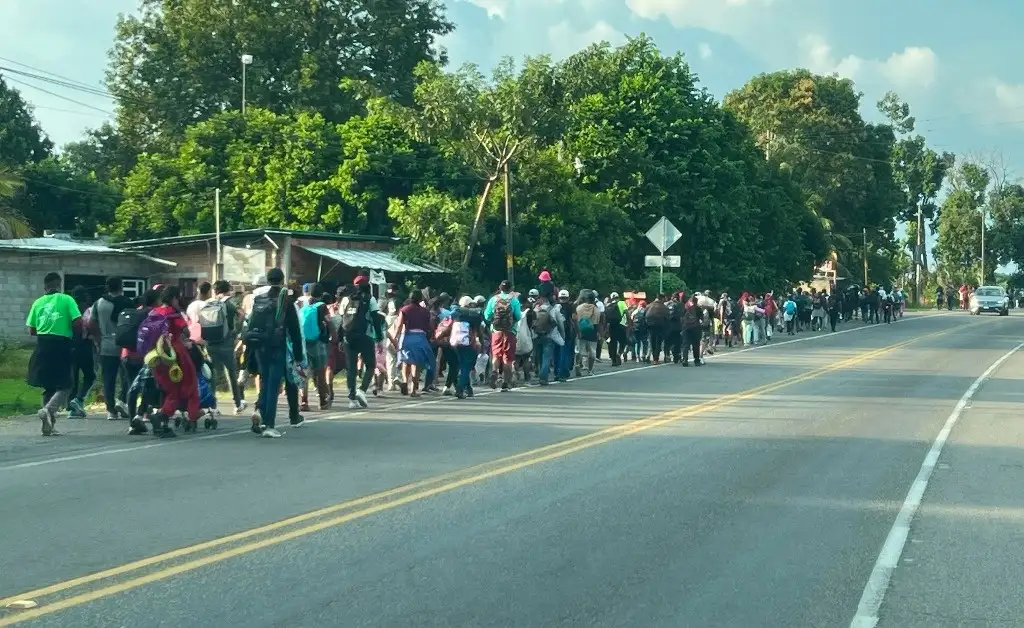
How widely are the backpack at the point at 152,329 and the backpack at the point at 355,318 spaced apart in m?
Answer: 4.21

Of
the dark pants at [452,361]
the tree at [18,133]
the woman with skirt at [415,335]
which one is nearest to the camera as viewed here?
the woman with skirt at [415,335]

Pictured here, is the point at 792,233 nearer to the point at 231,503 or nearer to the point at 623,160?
the point at 623,160

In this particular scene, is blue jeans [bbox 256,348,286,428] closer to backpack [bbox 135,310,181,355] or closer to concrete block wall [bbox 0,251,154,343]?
backpack [bbox 135,310,181,355]

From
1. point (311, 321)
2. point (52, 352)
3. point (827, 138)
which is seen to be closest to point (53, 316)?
point (52, 352)

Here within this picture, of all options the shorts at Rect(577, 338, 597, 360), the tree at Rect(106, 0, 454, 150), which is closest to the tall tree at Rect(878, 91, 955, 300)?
the tree at Rect(106, 0, 454, 150)

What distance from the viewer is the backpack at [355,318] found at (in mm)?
18484

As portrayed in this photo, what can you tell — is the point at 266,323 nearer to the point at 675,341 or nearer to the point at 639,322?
the point at 675,341

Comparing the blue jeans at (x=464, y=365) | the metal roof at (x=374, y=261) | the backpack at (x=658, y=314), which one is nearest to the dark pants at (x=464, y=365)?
the blue jeans at (x=464, y=365)

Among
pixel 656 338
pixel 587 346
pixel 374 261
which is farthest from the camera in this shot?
pixel 374 261

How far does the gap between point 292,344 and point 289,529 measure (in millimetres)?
6029

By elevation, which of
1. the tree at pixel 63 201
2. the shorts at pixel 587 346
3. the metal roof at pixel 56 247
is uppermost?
the tree at pixel 63 201

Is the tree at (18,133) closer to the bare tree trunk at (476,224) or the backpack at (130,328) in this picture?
the bare tree trunk at (476,224)

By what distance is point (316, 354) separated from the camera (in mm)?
18031

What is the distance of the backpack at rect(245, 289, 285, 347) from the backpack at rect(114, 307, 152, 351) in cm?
145
